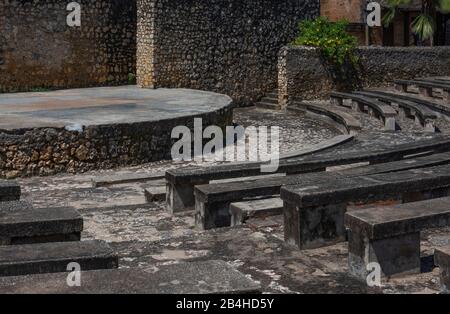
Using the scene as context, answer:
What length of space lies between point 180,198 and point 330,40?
12.9m

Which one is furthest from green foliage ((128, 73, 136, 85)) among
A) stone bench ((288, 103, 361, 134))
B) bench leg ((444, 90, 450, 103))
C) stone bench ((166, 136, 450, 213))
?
stone bench ((166, 136, 450, 213))

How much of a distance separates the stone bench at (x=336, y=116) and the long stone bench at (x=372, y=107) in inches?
20.8

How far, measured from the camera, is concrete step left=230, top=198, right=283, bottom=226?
239 inches

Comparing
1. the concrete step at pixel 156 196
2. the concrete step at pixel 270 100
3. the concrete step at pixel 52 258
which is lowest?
the concrete step at pixel 156 196

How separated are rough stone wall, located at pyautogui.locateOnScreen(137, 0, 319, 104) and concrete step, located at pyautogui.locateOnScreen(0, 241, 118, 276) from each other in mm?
13496

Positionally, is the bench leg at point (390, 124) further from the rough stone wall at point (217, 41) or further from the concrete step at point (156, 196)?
the concrete step at point (156, 196)

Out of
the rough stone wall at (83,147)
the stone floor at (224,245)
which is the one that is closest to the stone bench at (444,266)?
the stone floor at (224,245)

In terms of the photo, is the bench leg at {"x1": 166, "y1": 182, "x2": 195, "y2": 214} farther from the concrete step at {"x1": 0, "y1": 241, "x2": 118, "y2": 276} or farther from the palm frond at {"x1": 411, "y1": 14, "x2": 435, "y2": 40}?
the palm frond at {"x1": 411, "y1": 14, "x2": 435, "y2": 40}

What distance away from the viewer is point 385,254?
456cm

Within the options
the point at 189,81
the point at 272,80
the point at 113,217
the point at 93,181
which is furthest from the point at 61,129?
the point at 272,80

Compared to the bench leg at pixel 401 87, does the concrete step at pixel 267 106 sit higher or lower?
lower

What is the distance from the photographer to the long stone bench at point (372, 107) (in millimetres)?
14634

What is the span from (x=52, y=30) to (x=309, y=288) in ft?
46.8

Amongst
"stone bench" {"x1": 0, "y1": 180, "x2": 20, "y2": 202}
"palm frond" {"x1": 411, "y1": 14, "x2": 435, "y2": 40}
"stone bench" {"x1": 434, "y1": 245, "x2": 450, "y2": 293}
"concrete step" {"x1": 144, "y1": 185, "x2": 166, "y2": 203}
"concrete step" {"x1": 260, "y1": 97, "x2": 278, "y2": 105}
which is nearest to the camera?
"stone bench" {"x1": 434, "y1": 245, "x2": 450, "y2": 293}
